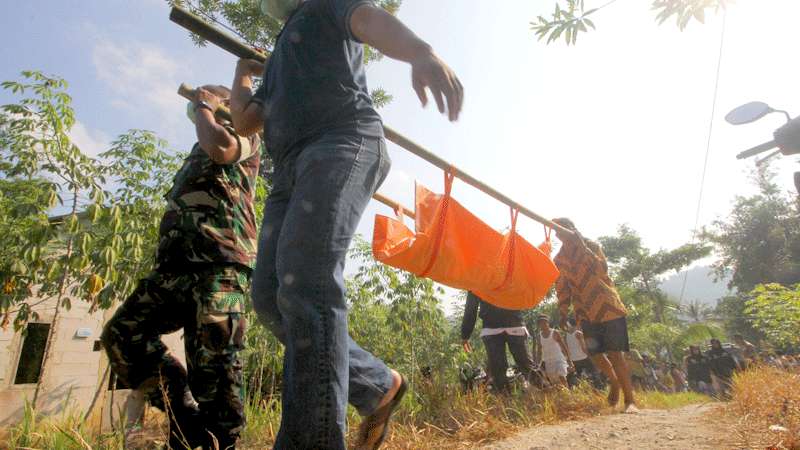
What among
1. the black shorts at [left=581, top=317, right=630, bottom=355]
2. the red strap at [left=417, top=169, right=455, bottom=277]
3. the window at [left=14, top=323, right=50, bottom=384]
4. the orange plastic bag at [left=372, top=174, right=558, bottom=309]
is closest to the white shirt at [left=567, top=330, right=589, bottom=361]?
the black shorts at [left=581, top=317, right=630, bottom=355]

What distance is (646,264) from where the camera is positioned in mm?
35344

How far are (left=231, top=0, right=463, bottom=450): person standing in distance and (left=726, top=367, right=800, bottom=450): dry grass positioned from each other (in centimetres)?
233

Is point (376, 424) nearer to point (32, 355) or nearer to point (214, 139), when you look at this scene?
point (214, 139)

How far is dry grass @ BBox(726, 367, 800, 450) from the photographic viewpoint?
2.30 m

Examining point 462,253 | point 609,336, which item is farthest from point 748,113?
point 609,336

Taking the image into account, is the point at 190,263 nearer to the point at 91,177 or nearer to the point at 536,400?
the point at 91,177

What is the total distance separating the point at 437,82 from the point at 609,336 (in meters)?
4.24

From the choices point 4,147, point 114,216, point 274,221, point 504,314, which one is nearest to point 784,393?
point 504,314

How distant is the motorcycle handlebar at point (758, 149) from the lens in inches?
109

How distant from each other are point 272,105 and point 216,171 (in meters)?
0.79

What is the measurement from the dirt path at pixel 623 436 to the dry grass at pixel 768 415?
0.16m

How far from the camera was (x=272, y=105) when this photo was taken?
145cm

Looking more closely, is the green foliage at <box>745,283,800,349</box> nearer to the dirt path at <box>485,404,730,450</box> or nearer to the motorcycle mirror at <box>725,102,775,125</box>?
the dirt path at <box>485,404,730,450</box>

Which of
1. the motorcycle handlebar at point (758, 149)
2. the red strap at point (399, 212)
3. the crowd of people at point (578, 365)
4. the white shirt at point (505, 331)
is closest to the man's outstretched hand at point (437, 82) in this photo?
the red strap at point (399, 212)
